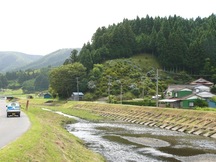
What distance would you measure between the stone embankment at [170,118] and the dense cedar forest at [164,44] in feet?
168

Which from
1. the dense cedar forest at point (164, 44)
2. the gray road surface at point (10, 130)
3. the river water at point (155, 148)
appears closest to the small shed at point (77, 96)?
the dense cedar forest at point (164, 44)

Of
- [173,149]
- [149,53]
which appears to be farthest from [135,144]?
[149,53]

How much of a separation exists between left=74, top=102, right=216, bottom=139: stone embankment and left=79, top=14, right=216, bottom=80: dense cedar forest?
168 feet

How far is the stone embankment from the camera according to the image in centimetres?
4244

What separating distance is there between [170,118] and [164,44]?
74079 millimetres

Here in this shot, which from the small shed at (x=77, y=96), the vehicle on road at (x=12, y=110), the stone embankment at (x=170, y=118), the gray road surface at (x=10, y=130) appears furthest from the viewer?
the small shed at (x=77, y=96)

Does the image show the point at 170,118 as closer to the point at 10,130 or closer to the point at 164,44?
the point at 10,130

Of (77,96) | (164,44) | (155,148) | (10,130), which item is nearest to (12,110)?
(10,130)

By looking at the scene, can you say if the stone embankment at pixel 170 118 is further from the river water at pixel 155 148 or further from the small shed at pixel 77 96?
the small shed at pixel 77 96

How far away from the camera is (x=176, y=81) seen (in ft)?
383

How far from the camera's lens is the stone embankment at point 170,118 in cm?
4244

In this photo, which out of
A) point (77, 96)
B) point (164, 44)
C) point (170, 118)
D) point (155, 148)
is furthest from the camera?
point (164, 44)

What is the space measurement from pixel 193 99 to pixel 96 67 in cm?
4772

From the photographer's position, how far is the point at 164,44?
123 m
